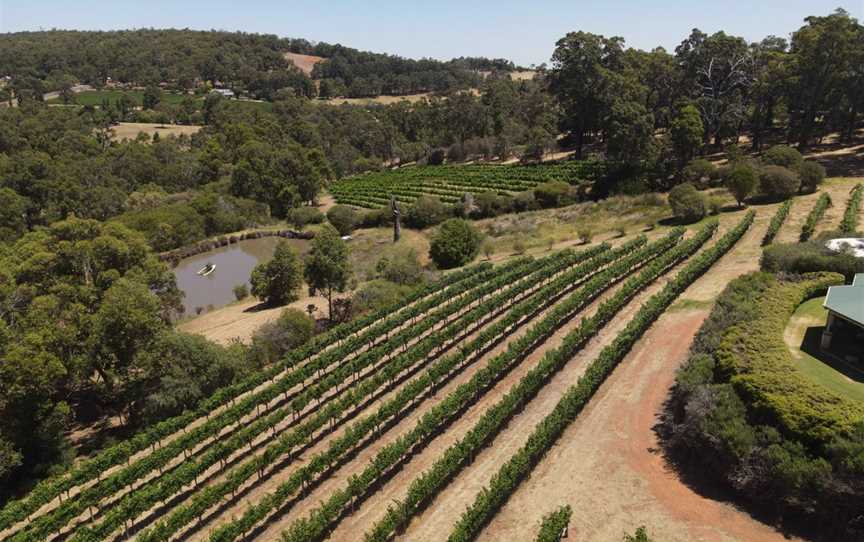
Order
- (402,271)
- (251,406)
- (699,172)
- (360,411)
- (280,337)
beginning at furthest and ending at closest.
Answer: (699,172) < (402,271) < (280,337) < (360,411) < (251,406)

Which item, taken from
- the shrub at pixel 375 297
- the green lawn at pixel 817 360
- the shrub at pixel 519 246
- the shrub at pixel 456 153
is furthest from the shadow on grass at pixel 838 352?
the shrub at pixel 456 153

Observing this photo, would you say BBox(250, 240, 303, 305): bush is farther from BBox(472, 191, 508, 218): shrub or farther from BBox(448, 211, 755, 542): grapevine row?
BBox(472, 191, 508, 218): shrub

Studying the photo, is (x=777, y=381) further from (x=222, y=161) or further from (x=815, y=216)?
(x=222, y=161)

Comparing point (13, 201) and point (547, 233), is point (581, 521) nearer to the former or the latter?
point (547, 233)

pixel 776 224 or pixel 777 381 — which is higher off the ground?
pixel 776 224

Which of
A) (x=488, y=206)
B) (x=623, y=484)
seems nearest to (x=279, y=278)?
(x=488, y=206)

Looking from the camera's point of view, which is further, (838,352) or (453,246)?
(453,246)
